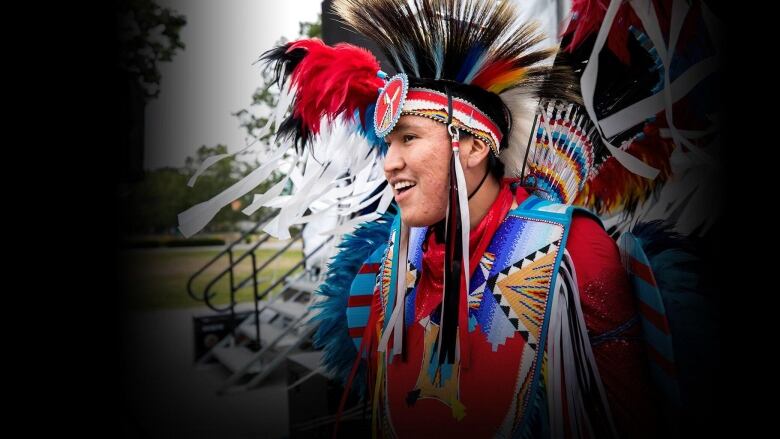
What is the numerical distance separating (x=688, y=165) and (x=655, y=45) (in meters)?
0.33

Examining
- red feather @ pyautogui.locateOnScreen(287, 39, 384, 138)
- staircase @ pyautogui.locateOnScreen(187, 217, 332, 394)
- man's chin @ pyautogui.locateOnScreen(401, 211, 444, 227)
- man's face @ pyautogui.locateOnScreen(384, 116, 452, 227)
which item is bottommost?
staircase @ pyautogui.locateOnScreen(187, 217, 332, 394)

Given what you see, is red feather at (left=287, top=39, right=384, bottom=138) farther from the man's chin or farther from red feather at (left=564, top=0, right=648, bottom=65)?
red feather at (left=564, top=0, right=648, bottom=65)

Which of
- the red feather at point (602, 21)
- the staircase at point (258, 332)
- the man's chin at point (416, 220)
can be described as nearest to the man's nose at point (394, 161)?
the man's chin at point (416, 220)

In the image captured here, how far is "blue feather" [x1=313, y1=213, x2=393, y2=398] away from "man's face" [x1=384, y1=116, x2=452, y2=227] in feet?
1.60

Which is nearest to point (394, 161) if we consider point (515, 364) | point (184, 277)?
point (515, 364)

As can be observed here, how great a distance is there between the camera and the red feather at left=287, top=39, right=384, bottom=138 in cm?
146

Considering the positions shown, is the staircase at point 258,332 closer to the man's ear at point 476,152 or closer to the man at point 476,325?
the man at point 476,325

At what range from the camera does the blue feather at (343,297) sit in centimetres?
183

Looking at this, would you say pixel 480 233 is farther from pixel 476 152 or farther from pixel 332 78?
pixel 332 78

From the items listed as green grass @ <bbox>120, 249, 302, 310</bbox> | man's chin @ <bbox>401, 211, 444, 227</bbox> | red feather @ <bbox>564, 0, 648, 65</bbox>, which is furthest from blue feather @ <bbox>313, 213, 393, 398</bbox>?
green grass @ <bbox>120, 249, 302, 310</bbox>

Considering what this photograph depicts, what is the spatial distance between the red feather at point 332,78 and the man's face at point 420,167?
0.22m

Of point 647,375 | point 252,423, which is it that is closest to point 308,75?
point 647,375

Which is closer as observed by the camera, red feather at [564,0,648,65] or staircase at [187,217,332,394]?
red feather at [564,0,648,65]

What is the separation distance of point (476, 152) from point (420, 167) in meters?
0.20
